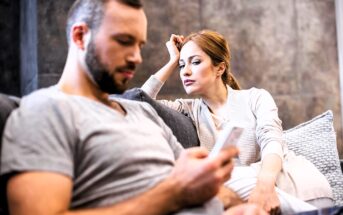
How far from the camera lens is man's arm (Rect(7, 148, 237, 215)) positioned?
0.86m

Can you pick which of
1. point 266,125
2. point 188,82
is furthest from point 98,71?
point 188,82

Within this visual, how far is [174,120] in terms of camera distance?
1.75 metres

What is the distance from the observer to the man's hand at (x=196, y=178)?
0.96 metres

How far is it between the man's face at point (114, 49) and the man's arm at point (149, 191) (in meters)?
0.25

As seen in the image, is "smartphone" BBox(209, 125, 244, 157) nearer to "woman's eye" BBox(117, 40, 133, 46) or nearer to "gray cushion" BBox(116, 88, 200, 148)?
"woman's eye" BBox(117, 40, 133, 46)

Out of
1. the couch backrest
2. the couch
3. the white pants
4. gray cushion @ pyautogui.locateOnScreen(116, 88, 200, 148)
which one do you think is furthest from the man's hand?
the couch

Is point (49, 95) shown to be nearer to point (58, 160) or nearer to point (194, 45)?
point (58, 160)

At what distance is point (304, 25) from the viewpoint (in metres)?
3.23

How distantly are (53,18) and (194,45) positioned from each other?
1.03 meters

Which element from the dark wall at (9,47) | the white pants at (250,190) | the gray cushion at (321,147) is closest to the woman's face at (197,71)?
the gray cushion at (321,147)

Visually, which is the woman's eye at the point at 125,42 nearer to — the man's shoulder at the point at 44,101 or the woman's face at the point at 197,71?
the man's shoulder at the point at 44,101

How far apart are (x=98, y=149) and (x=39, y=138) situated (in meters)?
0.13

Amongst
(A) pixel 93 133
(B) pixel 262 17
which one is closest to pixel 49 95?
(A) pixel 93 133

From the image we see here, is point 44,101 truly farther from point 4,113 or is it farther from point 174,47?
point 174,47
